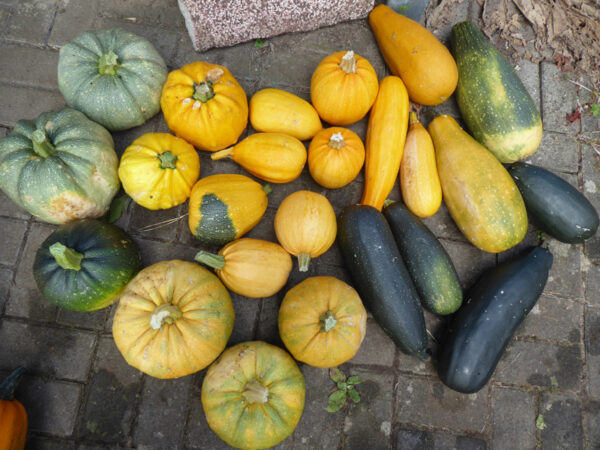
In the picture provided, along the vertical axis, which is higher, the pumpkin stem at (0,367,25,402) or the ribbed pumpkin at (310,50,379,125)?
the ribbed pumpkin at (310,50,379,125)

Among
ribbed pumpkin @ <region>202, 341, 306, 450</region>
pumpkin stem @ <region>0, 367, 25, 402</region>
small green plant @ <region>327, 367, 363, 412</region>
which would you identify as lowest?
small green plant @ <region>327, 367, 363, 412</region>

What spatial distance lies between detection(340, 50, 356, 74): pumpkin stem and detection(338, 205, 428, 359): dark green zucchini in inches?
33.8

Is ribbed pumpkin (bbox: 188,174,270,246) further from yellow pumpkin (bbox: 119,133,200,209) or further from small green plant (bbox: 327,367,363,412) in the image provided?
small green plant (bbox: 327,367,363,412)

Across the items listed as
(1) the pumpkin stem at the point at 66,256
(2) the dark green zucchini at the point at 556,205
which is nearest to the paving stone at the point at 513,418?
(2) the dark green zucchini at the point at 556,205

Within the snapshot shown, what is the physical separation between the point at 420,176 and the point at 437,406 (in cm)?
149

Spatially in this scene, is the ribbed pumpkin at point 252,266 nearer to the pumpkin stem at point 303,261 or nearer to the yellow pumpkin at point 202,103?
the pumpkin stem at point 303,261

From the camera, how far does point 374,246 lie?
2.49 m

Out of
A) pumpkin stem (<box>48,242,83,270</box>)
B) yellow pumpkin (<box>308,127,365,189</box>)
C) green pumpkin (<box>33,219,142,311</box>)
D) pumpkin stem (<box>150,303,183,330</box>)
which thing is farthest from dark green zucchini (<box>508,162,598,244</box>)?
pumpkin stem (<box>48,242,83,270</box>)

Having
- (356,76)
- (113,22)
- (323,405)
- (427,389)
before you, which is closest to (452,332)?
(427,389)

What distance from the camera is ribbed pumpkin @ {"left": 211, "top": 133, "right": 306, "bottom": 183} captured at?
2529 millimetres

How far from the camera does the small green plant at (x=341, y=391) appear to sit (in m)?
2.65

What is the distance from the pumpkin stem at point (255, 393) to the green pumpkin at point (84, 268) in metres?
0.94

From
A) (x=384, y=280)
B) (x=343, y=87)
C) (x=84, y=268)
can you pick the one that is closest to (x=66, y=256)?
(x=84, y=268)

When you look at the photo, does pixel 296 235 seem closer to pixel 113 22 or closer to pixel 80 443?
pixel 80 443
